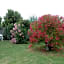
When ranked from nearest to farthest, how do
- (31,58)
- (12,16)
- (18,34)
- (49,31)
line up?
(31,58), (49,31), (18,34), (12,16)

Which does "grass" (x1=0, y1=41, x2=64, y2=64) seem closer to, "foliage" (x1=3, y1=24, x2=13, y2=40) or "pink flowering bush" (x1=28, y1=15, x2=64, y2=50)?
→ "pink flowering bush" (x1=28, y1=15, x2=64, y2=50)

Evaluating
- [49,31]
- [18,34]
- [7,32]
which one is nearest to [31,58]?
[49,31]

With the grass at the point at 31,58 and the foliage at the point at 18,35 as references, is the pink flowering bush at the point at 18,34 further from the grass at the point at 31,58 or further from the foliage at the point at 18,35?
the grass at the point at 31,58

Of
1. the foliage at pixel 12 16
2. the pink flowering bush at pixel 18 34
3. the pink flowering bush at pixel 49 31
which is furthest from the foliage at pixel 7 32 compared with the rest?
the pink flowering bush at pixel 49 31

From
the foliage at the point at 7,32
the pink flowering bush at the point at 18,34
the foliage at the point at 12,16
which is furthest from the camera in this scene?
the foliage at the point at 12,16

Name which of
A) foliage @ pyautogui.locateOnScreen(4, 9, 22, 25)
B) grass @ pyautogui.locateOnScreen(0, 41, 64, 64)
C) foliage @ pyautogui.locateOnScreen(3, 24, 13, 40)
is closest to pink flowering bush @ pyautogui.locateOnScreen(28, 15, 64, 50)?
grass @ pyautogui.locateOnScreen(0, 41, 64, 64)

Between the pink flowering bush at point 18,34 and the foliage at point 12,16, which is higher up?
the foliage at point 12,16

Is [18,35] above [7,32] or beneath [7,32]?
beneath

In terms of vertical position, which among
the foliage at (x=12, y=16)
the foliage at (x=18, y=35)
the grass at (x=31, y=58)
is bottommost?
the grass at (x=31, y=58)

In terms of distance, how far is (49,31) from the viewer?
7742 mm

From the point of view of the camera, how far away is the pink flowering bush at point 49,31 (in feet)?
24.9

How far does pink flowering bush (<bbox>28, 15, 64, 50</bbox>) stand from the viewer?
7.58m

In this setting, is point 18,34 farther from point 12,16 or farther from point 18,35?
point 12,16

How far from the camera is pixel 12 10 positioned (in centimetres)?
1925
